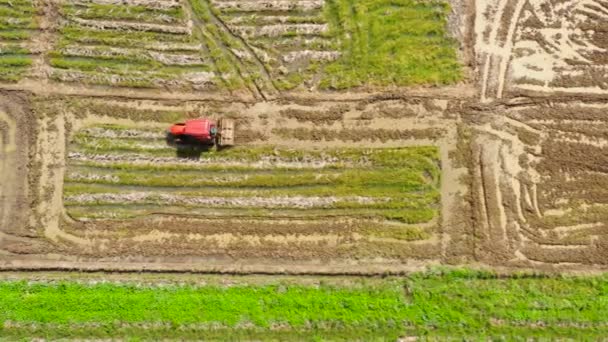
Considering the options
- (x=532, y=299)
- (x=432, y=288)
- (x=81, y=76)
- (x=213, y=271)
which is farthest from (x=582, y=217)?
(x=81, y=76)

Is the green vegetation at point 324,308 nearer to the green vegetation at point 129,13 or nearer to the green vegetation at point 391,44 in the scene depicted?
the green vegetation at point 391,44

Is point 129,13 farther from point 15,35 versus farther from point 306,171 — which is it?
point 306,171

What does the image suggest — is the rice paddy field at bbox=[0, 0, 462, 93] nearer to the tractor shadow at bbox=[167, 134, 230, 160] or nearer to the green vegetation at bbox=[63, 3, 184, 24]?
the green vegetation at bbox=[63, 3, 184, 24]

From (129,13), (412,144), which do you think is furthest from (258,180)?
(129,13)

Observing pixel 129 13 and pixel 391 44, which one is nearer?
pixel 391 44

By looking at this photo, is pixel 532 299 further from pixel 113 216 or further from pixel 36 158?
pixel 36 158
